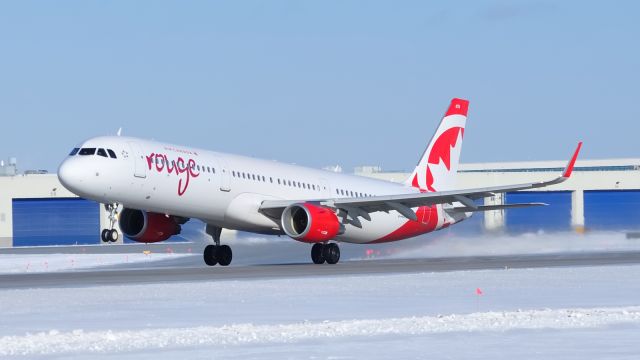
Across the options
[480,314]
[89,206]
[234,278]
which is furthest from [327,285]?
[89,206]

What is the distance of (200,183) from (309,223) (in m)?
3.94

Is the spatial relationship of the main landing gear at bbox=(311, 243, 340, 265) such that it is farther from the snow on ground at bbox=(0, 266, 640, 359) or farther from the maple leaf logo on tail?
the snow on ground at bbox=(0, 266, 640, 359)

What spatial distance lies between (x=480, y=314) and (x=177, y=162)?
20451 mm

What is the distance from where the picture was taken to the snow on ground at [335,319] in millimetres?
16500

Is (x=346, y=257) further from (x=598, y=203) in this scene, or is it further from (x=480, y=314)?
(x=598, y=203)

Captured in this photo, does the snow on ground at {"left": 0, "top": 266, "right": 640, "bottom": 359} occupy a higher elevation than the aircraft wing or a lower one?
lower

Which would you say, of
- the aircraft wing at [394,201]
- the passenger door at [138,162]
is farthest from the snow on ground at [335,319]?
the aircraft wing at [394,201]

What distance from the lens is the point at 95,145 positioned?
38719 millimetres

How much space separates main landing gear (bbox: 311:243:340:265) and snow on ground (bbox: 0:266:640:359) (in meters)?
10.9

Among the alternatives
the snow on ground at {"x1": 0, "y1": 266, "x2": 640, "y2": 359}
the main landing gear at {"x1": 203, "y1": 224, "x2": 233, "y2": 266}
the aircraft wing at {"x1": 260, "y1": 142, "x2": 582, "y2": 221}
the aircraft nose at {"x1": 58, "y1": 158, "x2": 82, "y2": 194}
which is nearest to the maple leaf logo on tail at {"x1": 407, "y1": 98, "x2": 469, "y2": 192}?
the aircraft wing at {"x1": 260, "y1": 142, "x2": 582, "y2": 221}

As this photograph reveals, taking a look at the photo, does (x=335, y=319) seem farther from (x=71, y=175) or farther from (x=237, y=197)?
(x=237, y=197)

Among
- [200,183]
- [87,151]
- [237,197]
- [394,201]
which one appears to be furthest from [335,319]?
[394,201]

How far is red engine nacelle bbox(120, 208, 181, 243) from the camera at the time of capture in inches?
1706

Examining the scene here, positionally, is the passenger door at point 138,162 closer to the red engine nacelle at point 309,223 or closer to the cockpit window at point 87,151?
the cockpit window at point 87,151
